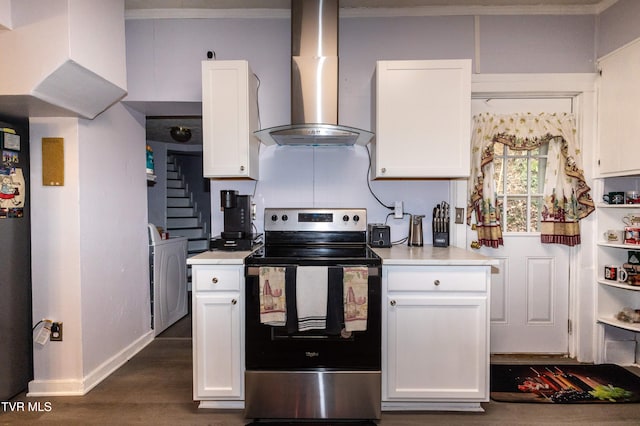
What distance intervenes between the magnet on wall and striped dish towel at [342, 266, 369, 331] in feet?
6.09

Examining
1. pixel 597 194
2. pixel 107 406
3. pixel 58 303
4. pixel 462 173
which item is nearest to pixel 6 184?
pixel 58 303

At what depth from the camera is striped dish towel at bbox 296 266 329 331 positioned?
1875 millimetres

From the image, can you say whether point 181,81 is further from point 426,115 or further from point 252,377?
point 252,377

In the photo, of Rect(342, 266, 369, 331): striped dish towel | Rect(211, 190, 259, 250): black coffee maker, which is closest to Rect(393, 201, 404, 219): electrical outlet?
Rect(342, 266, 369, 331): striped dish towel

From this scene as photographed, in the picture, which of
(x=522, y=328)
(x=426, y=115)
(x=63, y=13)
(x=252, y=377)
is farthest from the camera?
(x=522, y=328)

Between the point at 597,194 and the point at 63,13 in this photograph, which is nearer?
the point at 63,13

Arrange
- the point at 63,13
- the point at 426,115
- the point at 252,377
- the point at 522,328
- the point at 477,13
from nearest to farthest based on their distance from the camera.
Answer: the point at 63,13
the point at 252,377
the point at 426,115
the point at 477,13
the point at 522,328

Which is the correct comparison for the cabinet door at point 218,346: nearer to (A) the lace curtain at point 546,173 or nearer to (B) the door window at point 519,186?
(A) the lace curtain at point 546,173

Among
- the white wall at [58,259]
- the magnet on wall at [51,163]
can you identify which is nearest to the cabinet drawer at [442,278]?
the white wall at [58,259]

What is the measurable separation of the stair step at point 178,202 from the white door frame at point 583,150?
434cm

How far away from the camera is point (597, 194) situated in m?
2.61

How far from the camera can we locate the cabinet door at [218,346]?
79.0 inches

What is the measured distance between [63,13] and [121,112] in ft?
3.21

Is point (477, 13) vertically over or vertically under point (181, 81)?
over
